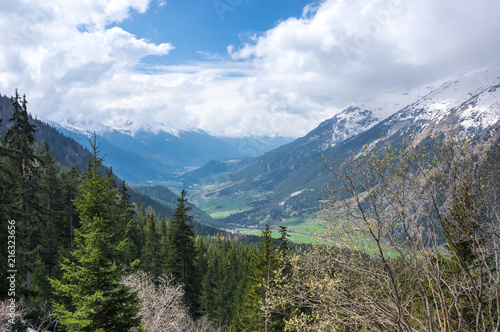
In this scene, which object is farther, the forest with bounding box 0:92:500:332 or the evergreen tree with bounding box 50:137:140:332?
the evergreen tree with bounding box 50:137:140:332

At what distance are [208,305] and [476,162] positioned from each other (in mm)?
44654

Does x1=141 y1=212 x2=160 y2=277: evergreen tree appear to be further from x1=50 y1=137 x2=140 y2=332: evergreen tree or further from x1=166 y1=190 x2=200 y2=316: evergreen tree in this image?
x1=50 y1=137 x2=140 y2=332: evergreen tree

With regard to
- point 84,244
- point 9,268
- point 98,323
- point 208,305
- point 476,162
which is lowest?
point 208,305

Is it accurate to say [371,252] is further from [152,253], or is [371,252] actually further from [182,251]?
[152,253]

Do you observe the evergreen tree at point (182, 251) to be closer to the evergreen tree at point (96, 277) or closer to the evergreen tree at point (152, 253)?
the evergreen tree at point (152, 253)

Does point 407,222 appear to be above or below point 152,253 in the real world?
above

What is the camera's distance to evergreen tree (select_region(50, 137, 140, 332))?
1073cm

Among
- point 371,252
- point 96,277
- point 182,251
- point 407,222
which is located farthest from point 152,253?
point 407,222

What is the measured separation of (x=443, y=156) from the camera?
8109mm

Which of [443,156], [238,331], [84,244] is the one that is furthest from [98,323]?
[238,331]

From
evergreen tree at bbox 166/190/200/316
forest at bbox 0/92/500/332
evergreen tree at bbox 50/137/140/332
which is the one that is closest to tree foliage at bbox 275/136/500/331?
forest at bbox 0/92/500/332

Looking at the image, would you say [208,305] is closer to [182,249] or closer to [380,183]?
[182,249]

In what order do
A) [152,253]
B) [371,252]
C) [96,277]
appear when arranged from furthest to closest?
[152,253] < [96,277] < [371,252]

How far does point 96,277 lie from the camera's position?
11.2 metres
